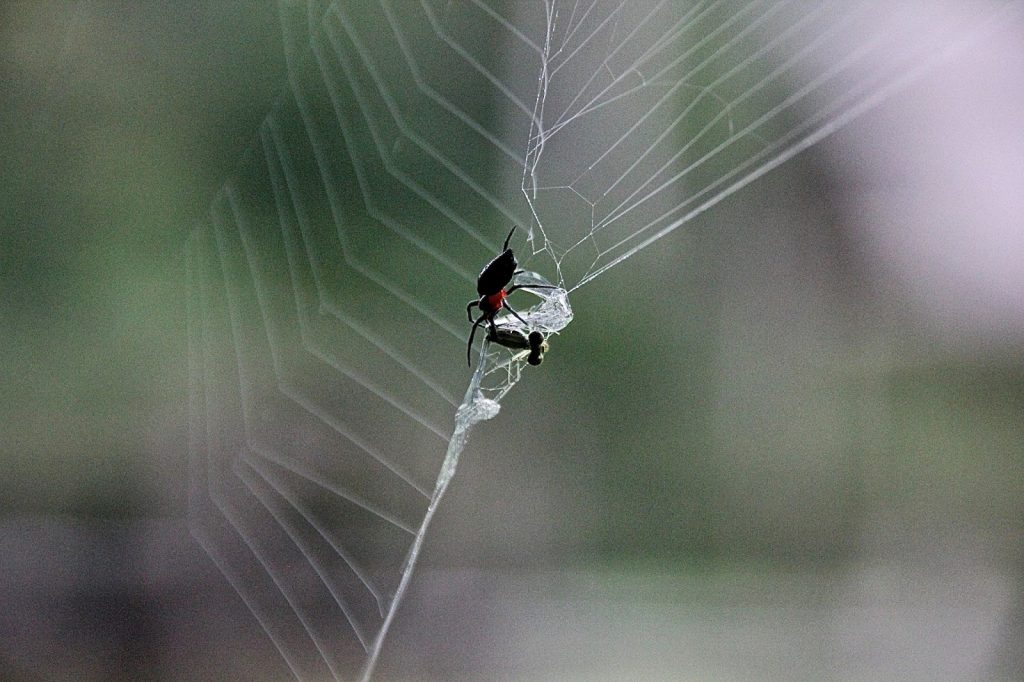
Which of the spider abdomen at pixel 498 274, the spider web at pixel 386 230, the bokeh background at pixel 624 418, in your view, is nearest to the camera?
the spider abdomen at pixel 498 274

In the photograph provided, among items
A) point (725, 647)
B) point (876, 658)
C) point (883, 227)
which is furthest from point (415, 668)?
point (883, 227)

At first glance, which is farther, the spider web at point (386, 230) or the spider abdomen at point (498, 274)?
the spider web at point (386, 230)

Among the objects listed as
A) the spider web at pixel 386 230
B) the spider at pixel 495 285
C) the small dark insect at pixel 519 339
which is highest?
the spider web at pixel 386 230

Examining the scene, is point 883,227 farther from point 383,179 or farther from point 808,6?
point 383,179

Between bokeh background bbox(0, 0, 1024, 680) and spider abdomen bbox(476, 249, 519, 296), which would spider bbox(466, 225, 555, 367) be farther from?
bokeh background bbox(0, 0, 1024, 680)

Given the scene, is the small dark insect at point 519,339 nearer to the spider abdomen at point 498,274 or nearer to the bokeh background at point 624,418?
the spider abdomen at point 498,274

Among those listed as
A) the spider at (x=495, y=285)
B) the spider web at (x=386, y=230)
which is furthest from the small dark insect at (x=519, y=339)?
the spider web at (x=386, y=230)

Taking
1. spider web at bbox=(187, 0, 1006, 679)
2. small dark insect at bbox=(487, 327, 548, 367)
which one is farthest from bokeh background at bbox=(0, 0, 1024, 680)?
small dark insect at bbox=(487, 327, 548, 367)
